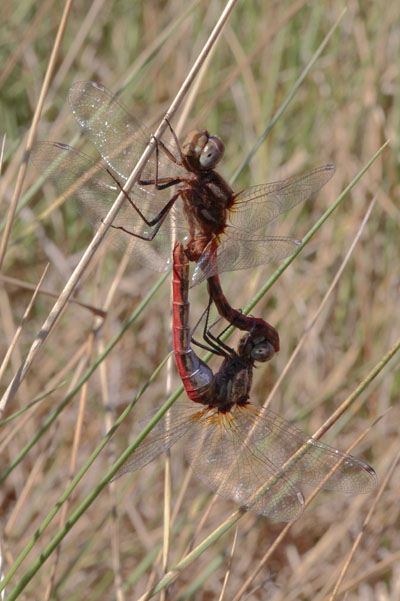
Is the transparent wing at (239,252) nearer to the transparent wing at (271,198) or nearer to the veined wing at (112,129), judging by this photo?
the transparent wing at (271,198)

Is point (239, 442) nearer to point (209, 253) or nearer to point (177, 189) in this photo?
point (209, 253)

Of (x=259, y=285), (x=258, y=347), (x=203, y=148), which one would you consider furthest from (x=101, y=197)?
(x=259, y=285)

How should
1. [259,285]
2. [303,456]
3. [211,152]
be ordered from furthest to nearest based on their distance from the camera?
[259,285]
[303,456]
[211,152]

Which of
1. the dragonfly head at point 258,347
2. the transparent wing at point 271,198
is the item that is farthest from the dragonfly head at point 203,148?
the dragonfly head at point 258,347

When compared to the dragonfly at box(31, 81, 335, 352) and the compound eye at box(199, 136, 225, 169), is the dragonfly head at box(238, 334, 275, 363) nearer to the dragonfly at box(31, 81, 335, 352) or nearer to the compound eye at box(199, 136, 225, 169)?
the dragonfly at box(31, 81, 335, 352)

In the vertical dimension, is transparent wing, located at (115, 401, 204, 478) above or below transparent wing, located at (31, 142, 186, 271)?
below

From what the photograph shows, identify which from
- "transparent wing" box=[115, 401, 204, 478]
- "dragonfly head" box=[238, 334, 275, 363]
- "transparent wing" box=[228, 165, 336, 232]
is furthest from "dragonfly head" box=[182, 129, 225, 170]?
"transparent wing" box=[115, 401, 204, 478]

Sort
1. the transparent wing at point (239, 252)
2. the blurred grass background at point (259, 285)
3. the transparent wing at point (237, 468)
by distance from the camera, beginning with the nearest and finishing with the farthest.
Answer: the transparent wing at point (239, 252), the transparent wing at point (237, 468), the blurred grass background at point (259, 285)
